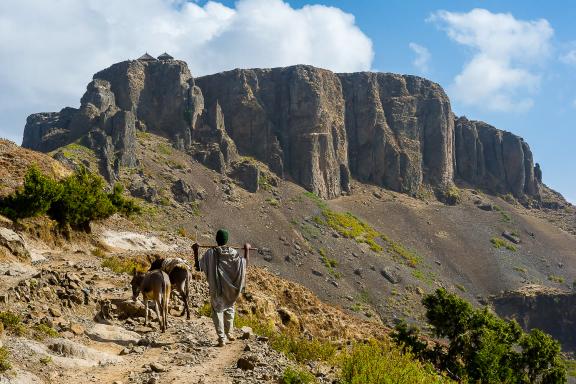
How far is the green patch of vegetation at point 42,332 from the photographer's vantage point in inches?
358

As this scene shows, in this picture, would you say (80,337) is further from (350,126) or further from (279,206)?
(350,126)

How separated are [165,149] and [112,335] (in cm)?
10143

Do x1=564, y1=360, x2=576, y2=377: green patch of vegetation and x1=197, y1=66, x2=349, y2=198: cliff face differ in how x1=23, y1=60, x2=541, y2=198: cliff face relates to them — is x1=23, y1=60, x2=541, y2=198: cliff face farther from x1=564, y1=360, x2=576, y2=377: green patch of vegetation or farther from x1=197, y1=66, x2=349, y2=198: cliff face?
x1=564, y1=360, x2=576, y2=377: green patch of vegetation

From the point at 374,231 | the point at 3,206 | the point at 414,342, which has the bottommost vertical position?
the point at 414,342

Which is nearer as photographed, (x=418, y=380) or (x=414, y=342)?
(x=418, y=380)

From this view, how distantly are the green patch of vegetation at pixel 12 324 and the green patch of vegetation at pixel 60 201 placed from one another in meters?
19.4

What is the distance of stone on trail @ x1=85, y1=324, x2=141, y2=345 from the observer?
10.6m

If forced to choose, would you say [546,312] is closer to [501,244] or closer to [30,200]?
[501,244]

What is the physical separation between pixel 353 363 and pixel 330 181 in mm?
120726

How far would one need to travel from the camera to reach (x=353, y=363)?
927cm

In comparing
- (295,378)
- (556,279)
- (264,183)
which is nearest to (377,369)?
(295,378)

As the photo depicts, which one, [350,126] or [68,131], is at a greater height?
[350,126]

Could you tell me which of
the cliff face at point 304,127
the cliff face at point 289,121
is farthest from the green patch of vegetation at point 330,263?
the cliff face at point 289,121

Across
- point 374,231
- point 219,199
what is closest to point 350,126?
point 374,231
